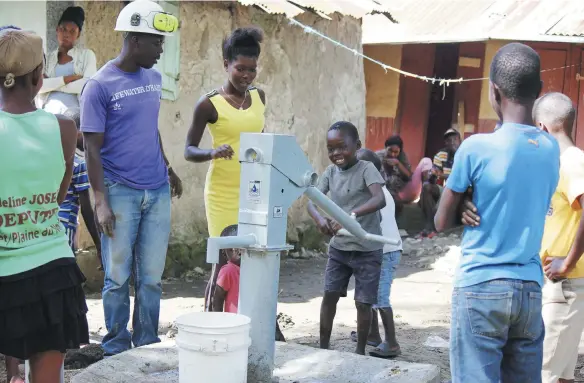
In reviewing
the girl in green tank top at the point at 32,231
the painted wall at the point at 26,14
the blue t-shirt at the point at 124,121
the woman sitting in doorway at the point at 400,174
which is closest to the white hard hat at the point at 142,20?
the blue t-shirt at the point at 124,121

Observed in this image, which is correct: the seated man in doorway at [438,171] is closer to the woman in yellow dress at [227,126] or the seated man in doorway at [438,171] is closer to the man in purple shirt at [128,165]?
the woman in yellow dress at [227,126]

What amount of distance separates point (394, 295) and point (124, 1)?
330 cm

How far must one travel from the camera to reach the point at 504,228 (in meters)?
2.85

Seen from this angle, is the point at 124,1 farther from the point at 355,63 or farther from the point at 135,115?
the point at 355,63

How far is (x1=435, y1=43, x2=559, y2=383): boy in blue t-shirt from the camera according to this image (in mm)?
2834

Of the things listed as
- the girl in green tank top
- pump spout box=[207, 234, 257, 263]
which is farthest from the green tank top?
pump spout box=[207, 234, 257, 263]

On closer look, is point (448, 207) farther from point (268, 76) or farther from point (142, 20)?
Result: point (268, 76)

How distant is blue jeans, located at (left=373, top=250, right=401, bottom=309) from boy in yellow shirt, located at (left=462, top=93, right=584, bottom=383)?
1.30 meters

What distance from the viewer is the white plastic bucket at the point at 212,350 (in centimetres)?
296

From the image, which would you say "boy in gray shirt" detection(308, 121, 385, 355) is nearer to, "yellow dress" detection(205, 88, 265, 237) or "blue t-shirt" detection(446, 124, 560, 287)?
"yellow dress" detection(205, 88, 265, 237)

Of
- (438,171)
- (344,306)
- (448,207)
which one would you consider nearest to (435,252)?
(438,171)

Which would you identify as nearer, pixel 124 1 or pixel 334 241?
pixel 334 241

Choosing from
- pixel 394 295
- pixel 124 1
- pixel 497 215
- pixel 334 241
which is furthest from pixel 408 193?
pixel 497 215

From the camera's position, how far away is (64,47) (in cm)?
611
